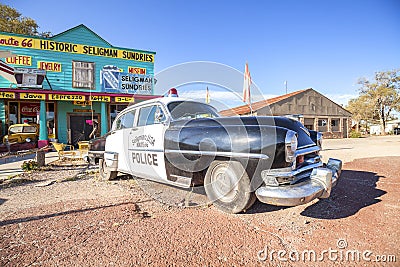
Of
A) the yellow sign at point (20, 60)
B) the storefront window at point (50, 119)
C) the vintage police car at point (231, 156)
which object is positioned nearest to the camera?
the vintage police car at point (231, 156)

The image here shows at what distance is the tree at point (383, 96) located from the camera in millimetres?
36188

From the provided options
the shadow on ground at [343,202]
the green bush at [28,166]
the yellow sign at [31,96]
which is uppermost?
the yellow sign at [31,96]

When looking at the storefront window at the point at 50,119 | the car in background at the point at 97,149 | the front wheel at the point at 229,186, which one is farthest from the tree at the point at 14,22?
the front wheel at the point at 229,186

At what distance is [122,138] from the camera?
4.89 m

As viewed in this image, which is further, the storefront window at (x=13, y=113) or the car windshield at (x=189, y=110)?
the storefront window at (x=13, y=113)

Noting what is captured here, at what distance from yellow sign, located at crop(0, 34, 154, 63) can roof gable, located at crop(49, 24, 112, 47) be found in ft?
0.88

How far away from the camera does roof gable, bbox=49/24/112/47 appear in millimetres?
13742

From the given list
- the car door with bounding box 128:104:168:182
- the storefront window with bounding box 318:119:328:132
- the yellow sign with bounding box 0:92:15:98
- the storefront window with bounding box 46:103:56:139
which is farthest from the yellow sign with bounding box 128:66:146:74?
the storefront window with bounding box 318:119:328:132

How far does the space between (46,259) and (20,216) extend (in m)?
1.60

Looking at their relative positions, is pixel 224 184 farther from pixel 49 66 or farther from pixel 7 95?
pixel 49 66

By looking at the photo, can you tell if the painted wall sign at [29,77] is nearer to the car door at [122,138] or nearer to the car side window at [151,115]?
the car door at [122,138]

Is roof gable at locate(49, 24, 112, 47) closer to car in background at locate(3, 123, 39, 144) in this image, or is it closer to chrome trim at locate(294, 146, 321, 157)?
car in background at locate(3, 123, 39, 144)

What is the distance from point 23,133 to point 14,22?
14.5 meters

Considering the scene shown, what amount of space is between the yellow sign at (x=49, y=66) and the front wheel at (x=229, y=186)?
14.1 metres
